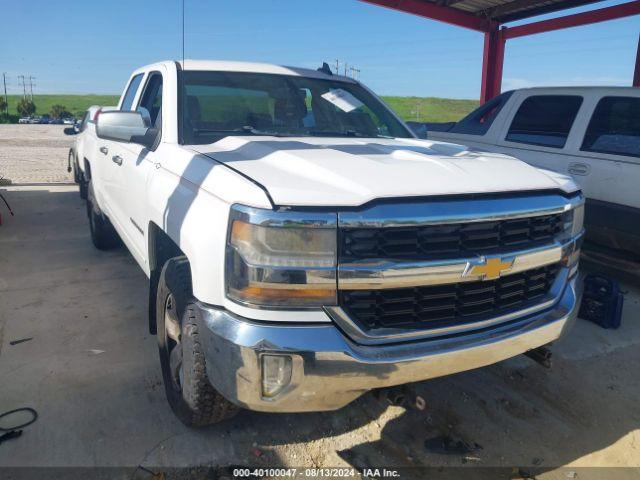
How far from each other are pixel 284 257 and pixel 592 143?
13.5 ft

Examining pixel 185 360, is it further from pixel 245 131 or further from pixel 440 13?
pixel 440 13

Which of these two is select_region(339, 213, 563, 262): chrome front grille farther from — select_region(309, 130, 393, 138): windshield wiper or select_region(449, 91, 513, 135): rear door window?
select_region(449, 91, 513, 135): rear door window

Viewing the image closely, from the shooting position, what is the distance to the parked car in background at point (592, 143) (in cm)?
452

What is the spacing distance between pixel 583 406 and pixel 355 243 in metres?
2.02

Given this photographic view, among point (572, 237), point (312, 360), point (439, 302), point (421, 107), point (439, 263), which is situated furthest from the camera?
point (421, 107)

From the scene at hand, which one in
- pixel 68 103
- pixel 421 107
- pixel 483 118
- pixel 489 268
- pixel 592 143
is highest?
pixel 68 103

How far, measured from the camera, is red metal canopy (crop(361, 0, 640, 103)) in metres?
8.91

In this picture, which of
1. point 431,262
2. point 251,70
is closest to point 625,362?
point 431,262

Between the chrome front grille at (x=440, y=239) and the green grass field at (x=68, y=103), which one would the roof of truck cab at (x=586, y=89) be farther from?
the green grass field at (x=68, y=103)

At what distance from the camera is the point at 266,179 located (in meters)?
2.06

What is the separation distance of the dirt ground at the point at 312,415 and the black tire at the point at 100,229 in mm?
1375

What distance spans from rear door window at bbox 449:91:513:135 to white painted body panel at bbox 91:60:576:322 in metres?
2.92

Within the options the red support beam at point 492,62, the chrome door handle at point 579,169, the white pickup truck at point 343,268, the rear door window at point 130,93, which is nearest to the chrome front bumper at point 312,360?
the white pickup truck at point 343,268

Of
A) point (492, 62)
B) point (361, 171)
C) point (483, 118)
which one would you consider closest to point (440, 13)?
point (492, 62)
